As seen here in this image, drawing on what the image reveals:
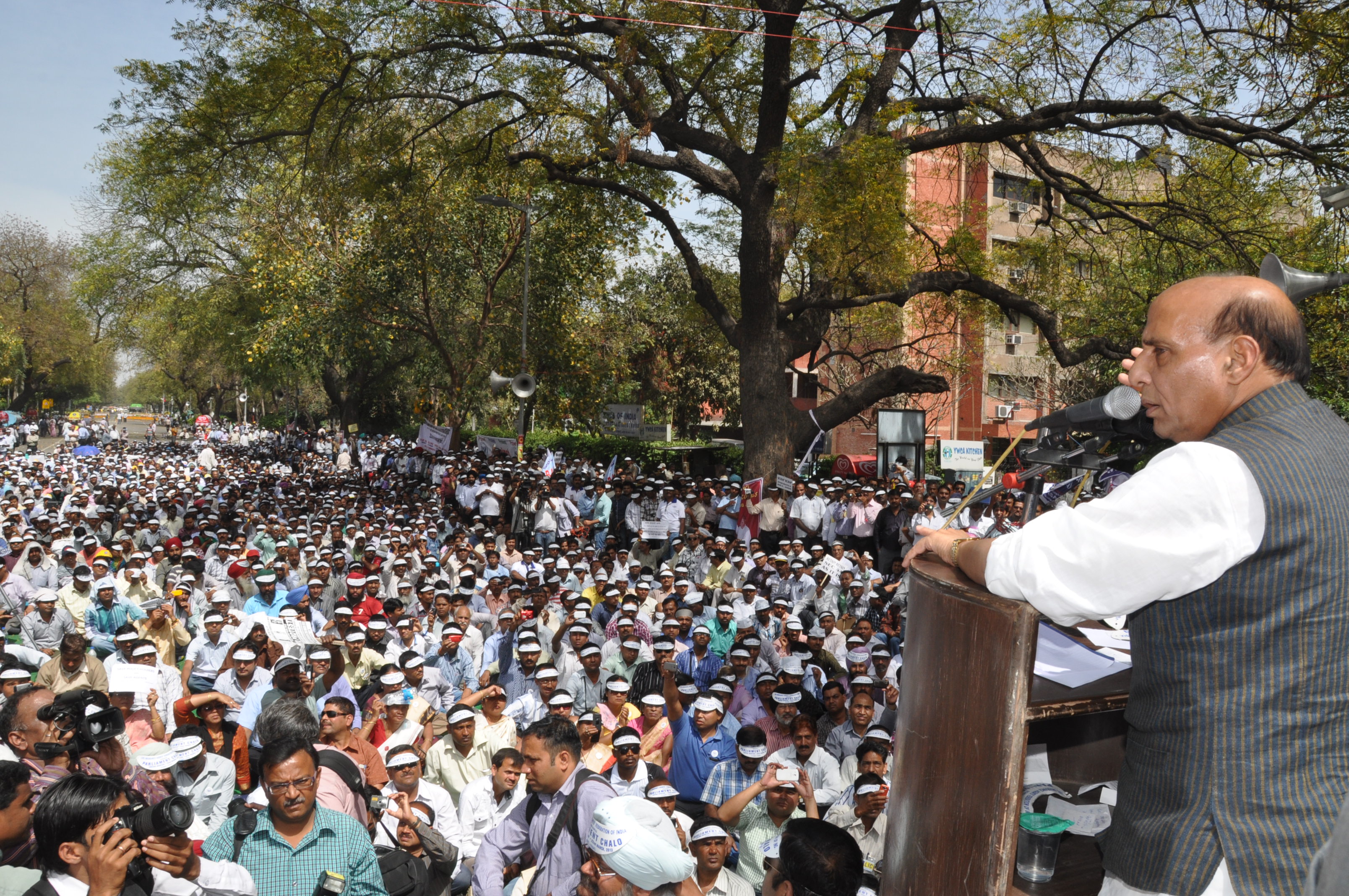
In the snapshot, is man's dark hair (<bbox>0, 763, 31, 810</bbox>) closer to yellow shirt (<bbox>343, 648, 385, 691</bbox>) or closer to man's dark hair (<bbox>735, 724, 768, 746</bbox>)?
man's dark hair (<bbox>735, 724, 768, 746</bbox>)

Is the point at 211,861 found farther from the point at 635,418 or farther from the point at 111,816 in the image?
the point at 635,418

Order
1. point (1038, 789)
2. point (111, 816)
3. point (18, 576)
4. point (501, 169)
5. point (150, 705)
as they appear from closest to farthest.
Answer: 1. point (1038, 789)
2. point (111, 816)
3. point (150, 705)
4. point (18, 576)
5. point (501, 169)

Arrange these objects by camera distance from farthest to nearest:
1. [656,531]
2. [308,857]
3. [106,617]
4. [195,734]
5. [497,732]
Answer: [656,531] → [106,617] → [497,732] → [195,734] → [308,857]

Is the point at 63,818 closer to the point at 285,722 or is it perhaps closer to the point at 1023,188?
the point at 285,722

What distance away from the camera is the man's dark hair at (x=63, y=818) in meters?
3.29

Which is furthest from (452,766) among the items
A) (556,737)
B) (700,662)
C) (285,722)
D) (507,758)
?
(700,662)

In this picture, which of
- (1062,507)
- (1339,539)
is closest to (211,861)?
(1062,507)

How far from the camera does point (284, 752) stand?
12.8 feet

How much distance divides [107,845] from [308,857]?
789mm

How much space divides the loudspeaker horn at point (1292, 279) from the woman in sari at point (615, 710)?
19.1ft

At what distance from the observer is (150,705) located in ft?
23.2

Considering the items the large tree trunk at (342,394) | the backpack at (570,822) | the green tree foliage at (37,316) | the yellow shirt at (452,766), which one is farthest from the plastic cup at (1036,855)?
the green tree foliage at (37,316)

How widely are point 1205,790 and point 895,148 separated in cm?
1263

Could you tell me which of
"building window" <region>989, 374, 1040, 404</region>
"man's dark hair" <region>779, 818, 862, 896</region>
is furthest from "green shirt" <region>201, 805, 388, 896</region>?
"building window" <region>989, 374, 1040, 404</region>
